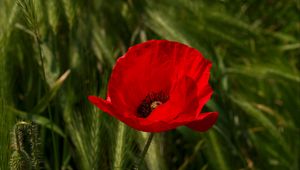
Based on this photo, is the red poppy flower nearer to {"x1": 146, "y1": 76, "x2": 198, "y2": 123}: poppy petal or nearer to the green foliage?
{"x1": 146, "y1": 76, "x2": 198, "y2": 123}: poppy petal

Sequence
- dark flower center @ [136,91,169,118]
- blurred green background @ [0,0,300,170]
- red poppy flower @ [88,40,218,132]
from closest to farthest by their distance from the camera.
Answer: red poppy flower @ [88,40,218,132] → dark flower center @ [136,91,169,118] → blurred green background @ [0,0,300,170]

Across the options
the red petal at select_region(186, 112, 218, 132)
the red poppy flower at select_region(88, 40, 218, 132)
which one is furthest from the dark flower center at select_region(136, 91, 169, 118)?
the red petal at select_region(186, 112, 218, 132)

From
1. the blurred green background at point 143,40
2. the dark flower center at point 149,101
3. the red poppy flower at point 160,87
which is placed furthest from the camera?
the blurred green background at point 143,40

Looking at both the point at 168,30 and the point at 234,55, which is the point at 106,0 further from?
the point at 234,55

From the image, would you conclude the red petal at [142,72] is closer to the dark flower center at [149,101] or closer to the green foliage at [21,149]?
the dark flower center at [149,101]

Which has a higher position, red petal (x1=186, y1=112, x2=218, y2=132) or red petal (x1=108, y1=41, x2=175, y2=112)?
red petal (x1=108, y1=41, x2=175, y2=112)

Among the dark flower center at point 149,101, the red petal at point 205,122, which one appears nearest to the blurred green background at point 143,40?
the dark flower center at point 149,101
